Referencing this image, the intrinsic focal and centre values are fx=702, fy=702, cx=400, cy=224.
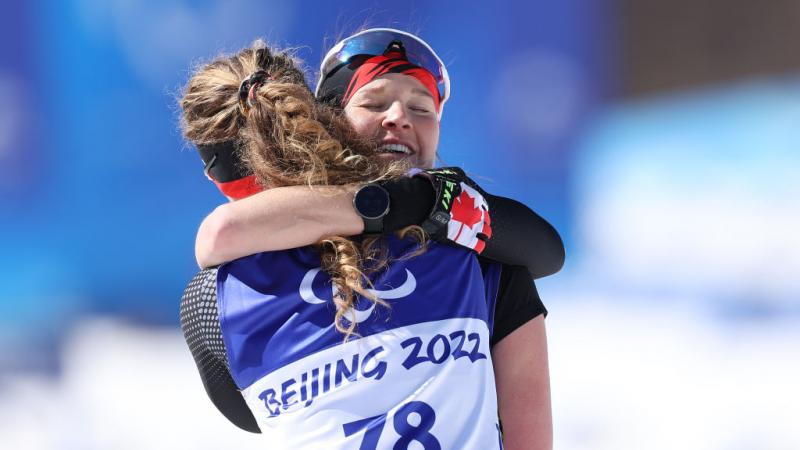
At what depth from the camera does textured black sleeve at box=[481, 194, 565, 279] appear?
1.00 m

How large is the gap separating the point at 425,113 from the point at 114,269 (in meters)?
2.18

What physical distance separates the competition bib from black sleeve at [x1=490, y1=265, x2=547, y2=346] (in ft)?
0.48

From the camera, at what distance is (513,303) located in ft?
3.43

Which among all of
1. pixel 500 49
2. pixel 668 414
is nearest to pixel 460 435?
pixel 668 414

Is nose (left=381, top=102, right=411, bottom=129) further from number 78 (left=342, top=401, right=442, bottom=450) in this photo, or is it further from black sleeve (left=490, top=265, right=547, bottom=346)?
number 78 (left=342, top=401, right=442, bottom=450)

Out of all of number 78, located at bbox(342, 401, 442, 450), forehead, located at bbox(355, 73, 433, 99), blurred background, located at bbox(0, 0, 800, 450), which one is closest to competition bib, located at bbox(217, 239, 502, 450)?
number 78, located at bbox(342, 401, 442, 450)

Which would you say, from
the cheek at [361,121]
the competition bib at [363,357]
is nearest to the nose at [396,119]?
the cheek at [361,121]

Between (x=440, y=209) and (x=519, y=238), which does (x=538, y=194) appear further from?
(x=440, y=209)

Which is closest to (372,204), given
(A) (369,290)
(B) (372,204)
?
(B) (372,204)

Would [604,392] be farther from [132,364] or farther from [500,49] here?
[132,364]

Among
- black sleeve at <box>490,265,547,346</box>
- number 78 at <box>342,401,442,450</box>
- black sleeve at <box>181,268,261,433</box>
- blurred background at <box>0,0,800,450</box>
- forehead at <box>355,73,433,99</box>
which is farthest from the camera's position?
blurred background at <box>0,0,800,450</box>

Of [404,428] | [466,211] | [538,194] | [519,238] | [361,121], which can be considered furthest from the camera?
[538,194]

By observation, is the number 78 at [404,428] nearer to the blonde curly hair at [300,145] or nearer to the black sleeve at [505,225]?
the blonde curly hair at [300,145]

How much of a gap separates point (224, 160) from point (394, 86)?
11.8 inches
